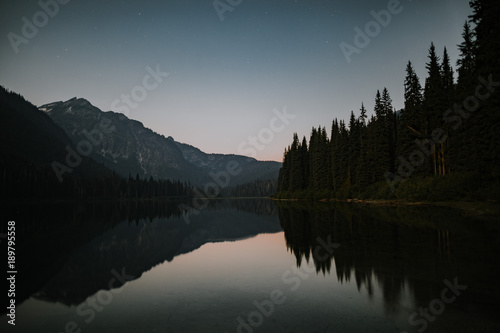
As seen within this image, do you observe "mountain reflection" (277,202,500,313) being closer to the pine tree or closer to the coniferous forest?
the coniferous forest

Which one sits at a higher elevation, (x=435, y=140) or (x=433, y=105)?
(x=433, y=105)

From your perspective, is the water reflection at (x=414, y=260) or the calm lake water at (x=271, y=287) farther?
the water reflection at (x=414, y=260)

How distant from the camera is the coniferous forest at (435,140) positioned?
2536 cm

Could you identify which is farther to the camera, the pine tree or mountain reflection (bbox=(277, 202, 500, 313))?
the pine tree

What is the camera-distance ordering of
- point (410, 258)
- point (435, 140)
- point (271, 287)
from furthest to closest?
point (435, 140) → point (410, 258) → point (271, 287)

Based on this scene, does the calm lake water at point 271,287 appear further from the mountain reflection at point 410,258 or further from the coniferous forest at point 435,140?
→ the coniferous forest at point 435,140

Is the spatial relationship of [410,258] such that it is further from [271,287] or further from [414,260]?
[271,287]

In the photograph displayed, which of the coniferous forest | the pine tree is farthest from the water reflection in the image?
the pine tree

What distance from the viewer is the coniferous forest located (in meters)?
25.4

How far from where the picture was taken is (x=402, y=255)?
34.0 feet

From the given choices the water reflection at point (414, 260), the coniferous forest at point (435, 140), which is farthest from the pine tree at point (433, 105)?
the water reflection at point (414, 260)

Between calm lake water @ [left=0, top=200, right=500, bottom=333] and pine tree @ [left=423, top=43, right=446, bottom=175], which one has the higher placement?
pine tree @ [left=423, top=43, right=446, bottom=175]

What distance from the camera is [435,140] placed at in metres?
41.8

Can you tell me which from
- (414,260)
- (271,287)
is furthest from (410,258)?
(271,287)
